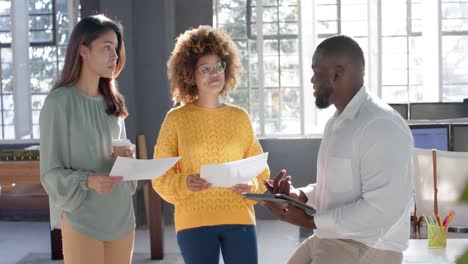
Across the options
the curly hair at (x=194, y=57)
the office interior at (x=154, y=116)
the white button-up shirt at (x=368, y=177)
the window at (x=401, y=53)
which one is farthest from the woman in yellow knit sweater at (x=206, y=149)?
the window at (x=401, y=53)

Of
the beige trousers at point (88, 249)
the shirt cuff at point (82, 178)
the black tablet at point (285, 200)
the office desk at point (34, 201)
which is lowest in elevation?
the office desk at point (34, 201)

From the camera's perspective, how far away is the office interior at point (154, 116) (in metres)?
6.84

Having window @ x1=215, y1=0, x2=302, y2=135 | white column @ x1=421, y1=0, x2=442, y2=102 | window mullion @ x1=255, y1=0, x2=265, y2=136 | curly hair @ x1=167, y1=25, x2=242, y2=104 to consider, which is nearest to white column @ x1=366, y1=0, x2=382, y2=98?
white column @ x1=421, y1=0, x2=442, y2=102

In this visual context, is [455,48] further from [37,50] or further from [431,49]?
[37,50]

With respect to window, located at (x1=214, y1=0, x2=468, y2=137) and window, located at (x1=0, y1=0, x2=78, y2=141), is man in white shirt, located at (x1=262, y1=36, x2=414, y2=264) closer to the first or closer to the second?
window, located at (x1=214, y1=0, x2=468, y2=137)

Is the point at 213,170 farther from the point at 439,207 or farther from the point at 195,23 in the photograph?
the point at 195,23

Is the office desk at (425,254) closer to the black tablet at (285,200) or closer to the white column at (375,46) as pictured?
the black tablet at (285,200)

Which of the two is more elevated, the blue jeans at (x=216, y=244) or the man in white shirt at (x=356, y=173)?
the man in white shirt at (x=356, y=173)

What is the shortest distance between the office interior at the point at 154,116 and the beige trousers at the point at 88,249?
362 cm

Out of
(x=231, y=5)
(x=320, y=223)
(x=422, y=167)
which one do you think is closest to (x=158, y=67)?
(x=231, y=5)

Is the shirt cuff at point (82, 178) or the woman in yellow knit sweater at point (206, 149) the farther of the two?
the woman in yellow knit sweater at point (206, 149)

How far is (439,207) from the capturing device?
4383 mm

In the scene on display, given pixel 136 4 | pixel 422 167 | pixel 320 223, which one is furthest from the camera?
pixel 136 4

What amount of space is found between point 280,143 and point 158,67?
1473 millimetres
